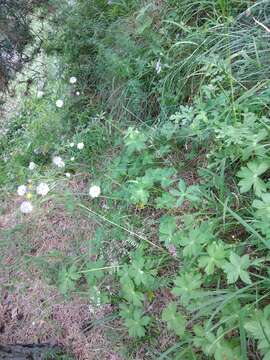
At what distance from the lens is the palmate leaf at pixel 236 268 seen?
4.40 ft

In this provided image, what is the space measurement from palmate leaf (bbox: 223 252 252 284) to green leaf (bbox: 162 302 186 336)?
0.87ft

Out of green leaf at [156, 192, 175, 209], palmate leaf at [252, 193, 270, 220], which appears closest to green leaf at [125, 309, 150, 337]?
green leaf at [156, 192, 175, 209]

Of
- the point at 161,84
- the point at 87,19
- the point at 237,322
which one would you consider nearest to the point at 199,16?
the point at 161,84

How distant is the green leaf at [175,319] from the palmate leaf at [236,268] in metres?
0.26

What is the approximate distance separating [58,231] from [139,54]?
1194mm

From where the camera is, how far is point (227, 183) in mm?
1730

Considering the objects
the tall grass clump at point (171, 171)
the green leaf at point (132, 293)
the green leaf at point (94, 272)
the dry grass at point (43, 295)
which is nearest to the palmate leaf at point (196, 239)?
the tall grass clump at point (171, 171)

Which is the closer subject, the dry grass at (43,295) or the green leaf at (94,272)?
the green leaf at (94,272)

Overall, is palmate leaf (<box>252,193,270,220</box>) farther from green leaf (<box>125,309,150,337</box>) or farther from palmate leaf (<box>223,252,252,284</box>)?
green leaf (<box>125,309,150,337</box>)

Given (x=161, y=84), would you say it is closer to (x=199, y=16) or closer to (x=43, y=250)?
(x=199, y=16)

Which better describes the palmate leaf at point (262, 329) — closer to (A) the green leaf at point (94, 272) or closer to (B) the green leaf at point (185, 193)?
(B) the green leaf at point (185, 193)

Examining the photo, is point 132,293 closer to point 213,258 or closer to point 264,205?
point 213,258

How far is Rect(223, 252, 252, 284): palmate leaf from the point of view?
52.8 inches

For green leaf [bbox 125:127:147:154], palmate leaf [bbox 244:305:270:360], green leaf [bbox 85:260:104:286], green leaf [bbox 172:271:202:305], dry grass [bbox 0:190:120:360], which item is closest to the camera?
palmate leaf [bbox 244:305:270:360]
